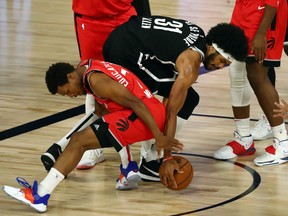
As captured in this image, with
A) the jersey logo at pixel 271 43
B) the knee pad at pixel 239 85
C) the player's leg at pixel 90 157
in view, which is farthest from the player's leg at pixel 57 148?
the jersey logo at pixel 271 43

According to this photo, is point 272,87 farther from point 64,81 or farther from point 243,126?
point 64,81

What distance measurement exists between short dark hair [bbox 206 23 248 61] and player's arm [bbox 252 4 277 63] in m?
0.31

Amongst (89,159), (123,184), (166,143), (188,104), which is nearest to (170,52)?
(188,104)

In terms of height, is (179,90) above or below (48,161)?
above

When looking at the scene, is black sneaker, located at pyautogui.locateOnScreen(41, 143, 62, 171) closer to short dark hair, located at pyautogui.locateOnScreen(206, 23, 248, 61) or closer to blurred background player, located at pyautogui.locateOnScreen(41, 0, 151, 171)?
blurred background player, located at pyautogui.locateOnScreen(41, 0, 151, 171)

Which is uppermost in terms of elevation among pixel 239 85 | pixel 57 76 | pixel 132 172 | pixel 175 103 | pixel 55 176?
pixel 57 76

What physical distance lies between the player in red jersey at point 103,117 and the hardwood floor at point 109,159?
146mm

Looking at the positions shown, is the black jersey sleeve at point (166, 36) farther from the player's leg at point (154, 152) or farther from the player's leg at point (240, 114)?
the player's leg at point (240, 114)

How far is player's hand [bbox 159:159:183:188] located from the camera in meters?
5.23

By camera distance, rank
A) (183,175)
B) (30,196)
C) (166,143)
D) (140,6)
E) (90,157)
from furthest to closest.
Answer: (140,6), (90,157), (183,175), (166,143), (30,196)

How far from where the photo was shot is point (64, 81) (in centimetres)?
520

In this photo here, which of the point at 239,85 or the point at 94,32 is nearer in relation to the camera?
the point at 94,32

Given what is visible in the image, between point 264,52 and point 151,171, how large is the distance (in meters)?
1.05

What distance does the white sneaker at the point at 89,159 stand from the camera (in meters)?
5.82
